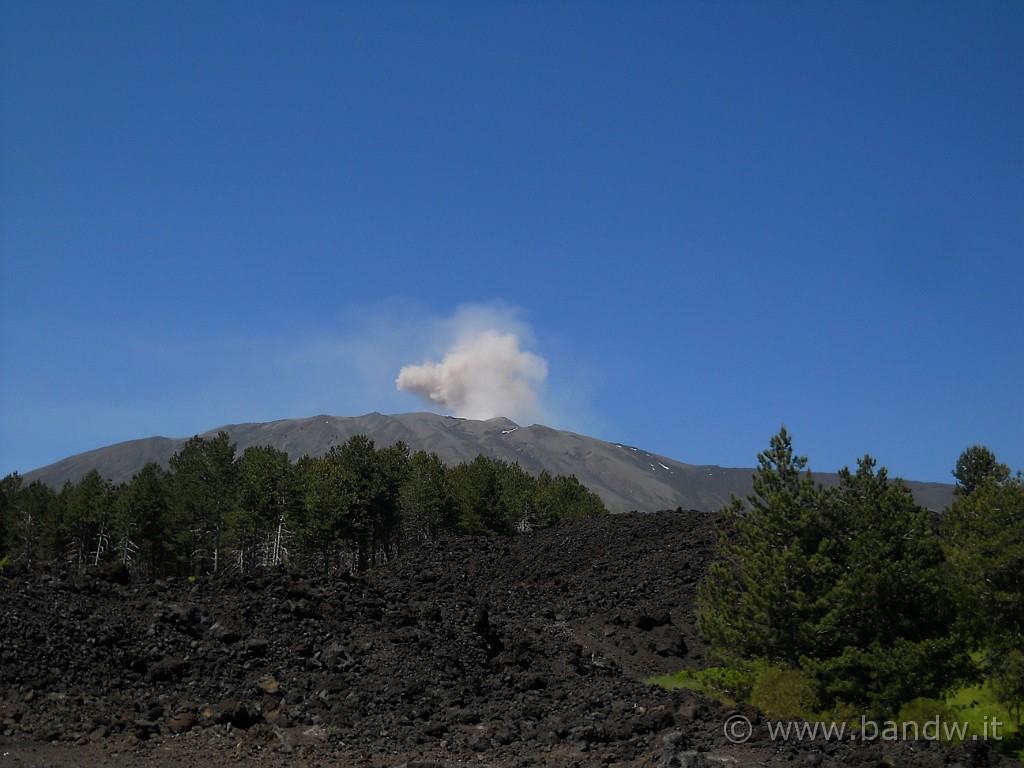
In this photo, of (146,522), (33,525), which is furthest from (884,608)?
(33,525)

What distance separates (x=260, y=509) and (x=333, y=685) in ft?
134

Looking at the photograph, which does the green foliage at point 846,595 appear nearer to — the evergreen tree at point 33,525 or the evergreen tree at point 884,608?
the evergreen tree at point 884,608

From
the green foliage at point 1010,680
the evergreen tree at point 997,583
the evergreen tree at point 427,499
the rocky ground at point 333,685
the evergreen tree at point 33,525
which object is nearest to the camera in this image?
the rocky ground at point 333,685

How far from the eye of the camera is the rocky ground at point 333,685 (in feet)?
56.3

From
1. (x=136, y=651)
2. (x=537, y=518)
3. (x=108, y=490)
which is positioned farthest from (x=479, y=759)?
(x=108, y=490)

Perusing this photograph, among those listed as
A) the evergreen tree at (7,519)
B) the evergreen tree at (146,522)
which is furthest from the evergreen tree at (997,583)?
the evergreen tree at (7,519)

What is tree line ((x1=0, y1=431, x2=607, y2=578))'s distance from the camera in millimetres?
60406

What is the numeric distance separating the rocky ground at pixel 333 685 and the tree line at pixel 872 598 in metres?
2.33

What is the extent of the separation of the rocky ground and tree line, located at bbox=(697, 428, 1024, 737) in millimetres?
2329

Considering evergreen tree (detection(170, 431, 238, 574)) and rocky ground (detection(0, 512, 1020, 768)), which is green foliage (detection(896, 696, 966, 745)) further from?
evergreen tree (detection(170, 431, 238, 574))

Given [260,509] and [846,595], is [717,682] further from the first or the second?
[260,509]

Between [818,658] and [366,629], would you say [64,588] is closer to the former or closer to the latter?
[366,629]

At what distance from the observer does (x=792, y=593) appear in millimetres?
21281

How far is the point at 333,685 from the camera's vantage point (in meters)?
21.9
